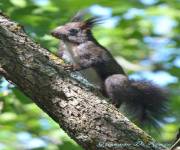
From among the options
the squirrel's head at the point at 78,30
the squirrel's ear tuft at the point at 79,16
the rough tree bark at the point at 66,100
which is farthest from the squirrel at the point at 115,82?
the rough tree bark at the point at 66,100

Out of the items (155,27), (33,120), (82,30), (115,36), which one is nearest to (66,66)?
(82,30)

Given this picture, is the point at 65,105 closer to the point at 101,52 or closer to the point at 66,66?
the point at 66,66

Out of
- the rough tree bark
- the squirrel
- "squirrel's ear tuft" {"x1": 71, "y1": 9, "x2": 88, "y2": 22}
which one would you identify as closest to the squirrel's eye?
the squirrel

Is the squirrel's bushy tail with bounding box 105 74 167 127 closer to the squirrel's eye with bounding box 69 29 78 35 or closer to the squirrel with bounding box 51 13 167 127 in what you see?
the squirrel with bounding box 51 13 167 127

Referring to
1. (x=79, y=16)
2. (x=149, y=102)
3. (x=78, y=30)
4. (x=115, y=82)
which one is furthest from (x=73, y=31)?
(x=149, y=102)

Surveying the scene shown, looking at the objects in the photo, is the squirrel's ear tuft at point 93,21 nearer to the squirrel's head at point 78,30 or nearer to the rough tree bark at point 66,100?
the squirrel's head at point 78,30
